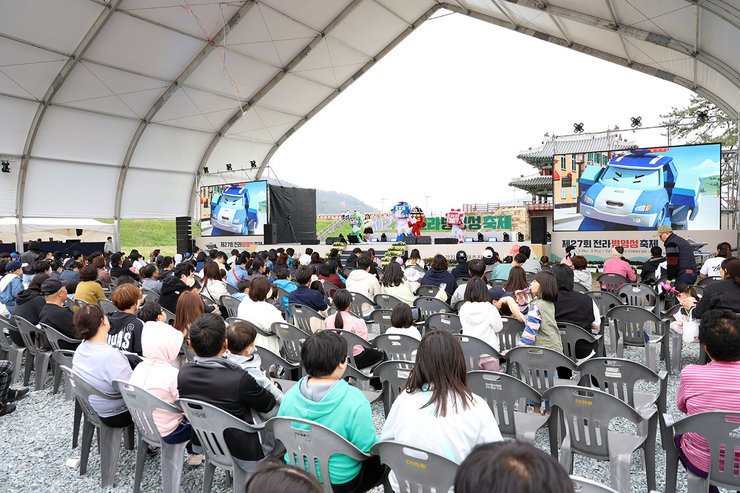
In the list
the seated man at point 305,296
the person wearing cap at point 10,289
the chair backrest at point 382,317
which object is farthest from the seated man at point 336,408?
the person wearing cap at point 10,289

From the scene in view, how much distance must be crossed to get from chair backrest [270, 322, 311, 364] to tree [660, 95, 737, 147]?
70.6 feet

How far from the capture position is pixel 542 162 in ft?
73.3

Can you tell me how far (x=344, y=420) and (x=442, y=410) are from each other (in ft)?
1.37

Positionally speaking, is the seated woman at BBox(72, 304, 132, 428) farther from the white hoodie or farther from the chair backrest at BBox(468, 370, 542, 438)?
the white hoodie

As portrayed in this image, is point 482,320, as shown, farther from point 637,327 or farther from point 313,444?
point 313,444

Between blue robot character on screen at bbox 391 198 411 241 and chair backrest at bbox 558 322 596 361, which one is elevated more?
blue robot character on screen at bbox 391 198 411 241

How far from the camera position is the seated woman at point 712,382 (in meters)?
1.84

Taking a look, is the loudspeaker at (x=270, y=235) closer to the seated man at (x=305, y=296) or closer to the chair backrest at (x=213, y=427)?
the seated man at (x=305, y=296)

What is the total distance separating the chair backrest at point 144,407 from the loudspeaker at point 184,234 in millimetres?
14936

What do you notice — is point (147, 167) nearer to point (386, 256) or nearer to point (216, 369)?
point (386, 256)

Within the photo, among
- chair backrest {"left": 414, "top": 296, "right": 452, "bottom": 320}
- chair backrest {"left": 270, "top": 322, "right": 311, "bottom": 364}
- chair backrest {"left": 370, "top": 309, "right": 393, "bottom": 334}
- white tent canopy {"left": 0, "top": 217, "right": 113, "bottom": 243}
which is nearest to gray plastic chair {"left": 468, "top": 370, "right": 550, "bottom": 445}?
chair backrest {"left": 270, "top": 322, "right": 311, "bottom": 364}

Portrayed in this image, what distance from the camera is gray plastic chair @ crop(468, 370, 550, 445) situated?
2.16m

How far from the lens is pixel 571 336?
A: 11.0ft

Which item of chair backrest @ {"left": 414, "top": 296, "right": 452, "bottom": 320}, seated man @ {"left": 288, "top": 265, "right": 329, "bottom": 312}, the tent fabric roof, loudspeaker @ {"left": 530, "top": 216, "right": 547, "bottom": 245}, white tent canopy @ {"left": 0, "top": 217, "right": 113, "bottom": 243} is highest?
the tent fabric roof
